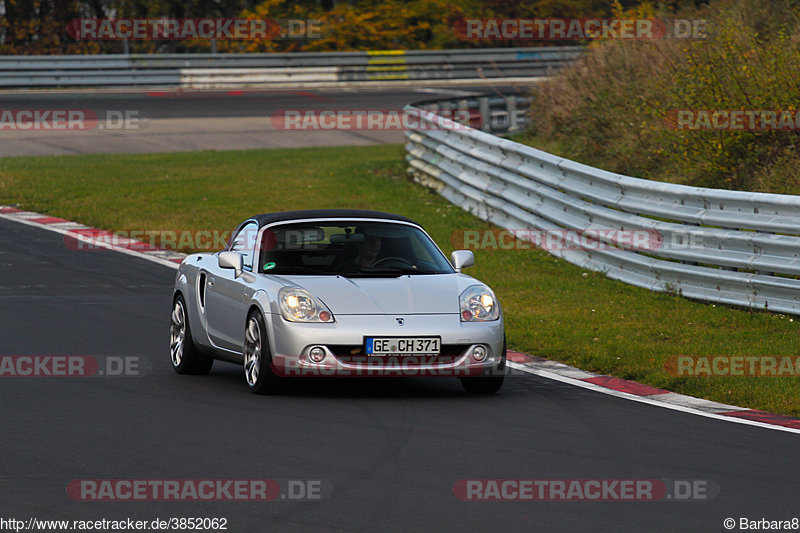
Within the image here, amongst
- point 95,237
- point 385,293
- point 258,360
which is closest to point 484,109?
point 95,237

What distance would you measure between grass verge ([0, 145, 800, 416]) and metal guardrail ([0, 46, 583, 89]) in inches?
479

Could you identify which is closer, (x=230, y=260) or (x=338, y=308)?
(x=338, y=308)

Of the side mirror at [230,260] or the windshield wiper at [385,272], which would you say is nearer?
the windshield wiper at [385,272]

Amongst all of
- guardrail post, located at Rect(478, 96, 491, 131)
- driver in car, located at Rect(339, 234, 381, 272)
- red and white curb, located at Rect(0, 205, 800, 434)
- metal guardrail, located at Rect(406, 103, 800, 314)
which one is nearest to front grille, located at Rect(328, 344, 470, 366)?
driver in car, located at Rect(339, 234, 381, 272)

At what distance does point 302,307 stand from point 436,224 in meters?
10.1

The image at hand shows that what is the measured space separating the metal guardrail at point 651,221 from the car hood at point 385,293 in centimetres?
389

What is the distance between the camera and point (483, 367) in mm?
9867

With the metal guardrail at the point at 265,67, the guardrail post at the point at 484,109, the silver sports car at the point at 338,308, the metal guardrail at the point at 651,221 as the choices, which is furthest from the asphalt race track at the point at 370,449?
the metal guardrail at the point at 265,67

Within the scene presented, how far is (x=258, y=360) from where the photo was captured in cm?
993

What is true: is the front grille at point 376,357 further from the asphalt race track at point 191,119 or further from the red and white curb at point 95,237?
the asphalt race track at point 191,119

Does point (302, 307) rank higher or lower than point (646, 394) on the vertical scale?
higher

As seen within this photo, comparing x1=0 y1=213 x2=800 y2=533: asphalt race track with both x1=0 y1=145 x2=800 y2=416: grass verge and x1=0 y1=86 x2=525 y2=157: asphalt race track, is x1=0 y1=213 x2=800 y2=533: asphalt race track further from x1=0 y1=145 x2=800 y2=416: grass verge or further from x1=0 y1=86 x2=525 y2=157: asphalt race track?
x1=0 y1=86 x2=525 y2=157: asphalt race track

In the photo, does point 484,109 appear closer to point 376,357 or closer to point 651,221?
point 651,221

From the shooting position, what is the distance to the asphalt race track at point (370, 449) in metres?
6.48
